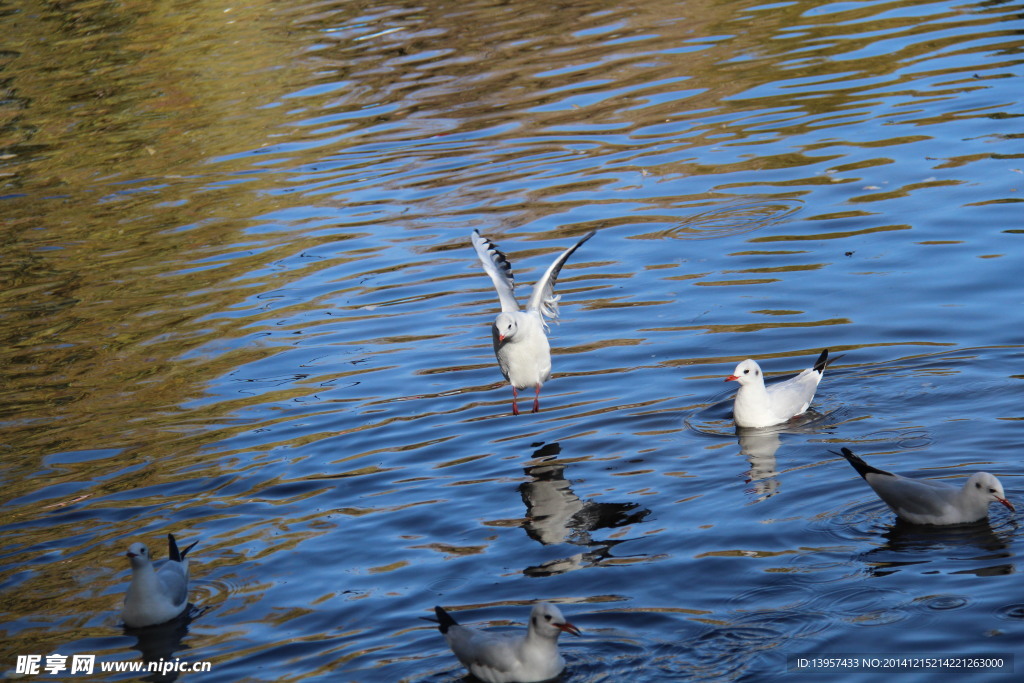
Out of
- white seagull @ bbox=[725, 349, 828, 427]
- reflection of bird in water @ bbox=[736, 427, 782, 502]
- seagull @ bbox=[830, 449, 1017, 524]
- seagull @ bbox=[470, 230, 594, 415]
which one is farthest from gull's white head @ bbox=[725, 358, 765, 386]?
seagull @ bbox=[830, 449, 1017, 524]

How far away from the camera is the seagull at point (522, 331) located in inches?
476

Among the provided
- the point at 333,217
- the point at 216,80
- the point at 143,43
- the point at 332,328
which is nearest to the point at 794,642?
the point at 332,328

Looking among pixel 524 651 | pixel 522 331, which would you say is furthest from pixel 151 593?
pixel 522 331

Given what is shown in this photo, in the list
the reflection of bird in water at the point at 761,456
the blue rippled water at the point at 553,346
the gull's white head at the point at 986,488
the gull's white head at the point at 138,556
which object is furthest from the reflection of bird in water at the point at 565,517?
the gull's white head at the point at 138,556

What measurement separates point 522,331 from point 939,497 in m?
4.41

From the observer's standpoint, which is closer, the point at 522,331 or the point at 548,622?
the point at 548,622

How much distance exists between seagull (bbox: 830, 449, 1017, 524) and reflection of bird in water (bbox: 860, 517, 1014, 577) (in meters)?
0.07

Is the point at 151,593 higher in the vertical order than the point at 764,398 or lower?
higher

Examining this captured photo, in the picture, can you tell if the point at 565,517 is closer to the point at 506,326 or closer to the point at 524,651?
the point at 506,326

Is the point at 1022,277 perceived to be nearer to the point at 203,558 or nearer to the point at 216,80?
the point at 203,558

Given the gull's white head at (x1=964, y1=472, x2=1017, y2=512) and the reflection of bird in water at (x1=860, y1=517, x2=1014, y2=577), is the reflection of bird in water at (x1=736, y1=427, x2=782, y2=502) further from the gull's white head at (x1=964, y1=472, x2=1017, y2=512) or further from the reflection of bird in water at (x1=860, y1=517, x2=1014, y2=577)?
the gull's white head at (x1=964, y1=472, x2=1017, y2=512)

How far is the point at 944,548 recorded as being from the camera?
29.2ft

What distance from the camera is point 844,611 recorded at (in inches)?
321

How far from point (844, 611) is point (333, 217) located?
1400 cm
